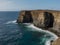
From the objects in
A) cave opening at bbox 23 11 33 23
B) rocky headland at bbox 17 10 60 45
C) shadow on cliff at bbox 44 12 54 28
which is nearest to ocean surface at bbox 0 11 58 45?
rocky headland at bbox 17 10 60 45

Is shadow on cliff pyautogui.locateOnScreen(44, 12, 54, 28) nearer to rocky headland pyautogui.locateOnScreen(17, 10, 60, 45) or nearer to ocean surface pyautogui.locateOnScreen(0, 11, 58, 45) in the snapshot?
rocky headland pyautogui.locateOnScreen(17, 10, 60, 45)

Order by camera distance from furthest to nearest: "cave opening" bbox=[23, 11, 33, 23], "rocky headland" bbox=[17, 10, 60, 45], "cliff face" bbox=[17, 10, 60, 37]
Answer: "cave opening" bbox=[23, 11, 33, 23] < "cliff face" bbox=[17, 10, 60, 37] < "rocky headland" bbox=[17, 10, 60, 45]

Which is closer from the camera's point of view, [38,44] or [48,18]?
[38,44]

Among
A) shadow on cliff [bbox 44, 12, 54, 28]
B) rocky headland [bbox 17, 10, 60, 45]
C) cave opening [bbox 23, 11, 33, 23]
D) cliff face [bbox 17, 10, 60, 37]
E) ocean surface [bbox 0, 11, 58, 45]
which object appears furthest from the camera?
cave opening [bbox 23, 11, 33, 23]

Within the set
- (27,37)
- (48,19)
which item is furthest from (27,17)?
(27,37)

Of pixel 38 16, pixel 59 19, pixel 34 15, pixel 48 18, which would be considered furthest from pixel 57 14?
pixel 34 15

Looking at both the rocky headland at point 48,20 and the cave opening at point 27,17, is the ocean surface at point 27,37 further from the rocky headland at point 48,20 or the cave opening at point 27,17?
the cave opening at point 27,17

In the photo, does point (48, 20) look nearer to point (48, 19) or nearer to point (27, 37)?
point (48, 19)

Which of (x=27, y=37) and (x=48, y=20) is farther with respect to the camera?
(x=48, y=20)

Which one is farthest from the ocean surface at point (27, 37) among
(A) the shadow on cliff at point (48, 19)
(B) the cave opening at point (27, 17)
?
(B) the cave opening at point (27, 17)

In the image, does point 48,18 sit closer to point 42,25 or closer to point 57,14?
point 42,25

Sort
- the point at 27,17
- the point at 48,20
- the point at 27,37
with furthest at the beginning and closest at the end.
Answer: the point at 27,17
the point at 48,20
the point at 27,37
